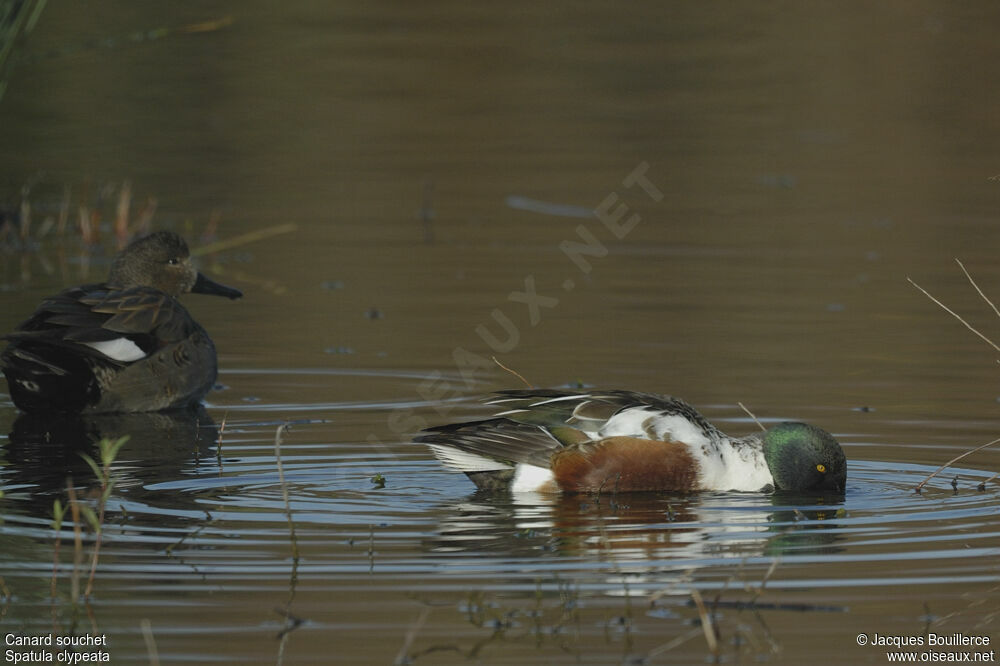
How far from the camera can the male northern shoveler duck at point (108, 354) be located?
973 cm

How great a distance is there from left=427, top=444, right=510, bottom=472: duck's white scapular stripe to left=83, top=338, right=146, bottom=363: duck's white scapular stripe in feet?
9.21

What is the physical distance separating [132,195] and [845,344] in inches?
305

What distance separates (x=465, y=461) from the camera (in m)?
7.85

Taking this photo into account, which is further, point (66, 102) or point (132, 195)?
point (66, 102)

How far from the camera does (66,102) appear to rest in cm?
2181

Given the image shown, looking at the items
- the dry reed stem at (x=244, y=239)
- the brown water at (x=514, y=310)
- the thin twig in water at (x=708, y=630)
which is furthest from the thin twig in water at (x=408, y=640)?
the dry reed stem at (x=244, y=239)

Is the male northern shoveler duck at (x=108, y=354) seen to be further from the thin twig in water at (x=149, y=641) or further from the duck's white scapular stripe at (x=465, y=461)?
the thin twig in water at (x=149, y=641)

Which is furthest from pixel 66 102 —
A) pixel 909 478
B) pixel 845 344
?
pixel 909 478

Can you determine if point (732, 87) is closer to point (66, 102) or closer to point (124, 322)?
point (66, 102)

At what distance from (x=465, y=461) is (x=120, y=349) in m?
3.01

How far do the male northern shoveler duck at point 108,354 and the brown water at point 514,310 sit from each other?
0.18 metres

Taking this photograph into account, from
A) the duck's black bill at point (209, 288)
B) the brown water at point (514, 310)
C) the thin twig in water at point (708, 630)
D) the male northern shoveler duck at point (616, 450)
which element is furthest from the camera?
the duck's black bill at point (209, 288)

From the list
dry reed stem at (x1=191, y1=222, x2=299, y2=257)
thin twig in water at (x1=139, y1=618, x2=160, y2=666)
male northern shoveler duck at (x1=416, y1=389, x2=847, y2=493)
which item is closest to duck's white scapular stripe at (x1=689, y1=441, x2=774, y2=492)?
male northern shoveler duck at (x1=416, y1=389, x2=847, y2=493)

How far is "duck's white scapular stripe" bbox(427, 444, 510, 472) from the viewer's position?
25.7 feet
